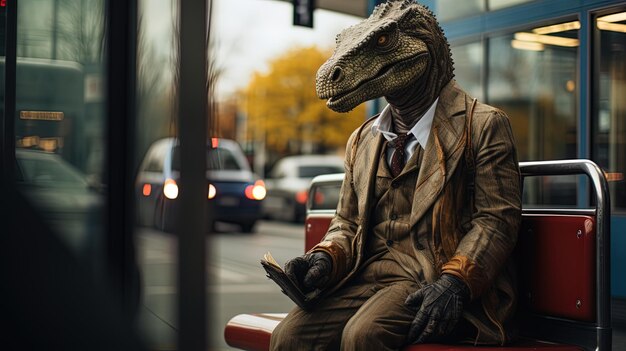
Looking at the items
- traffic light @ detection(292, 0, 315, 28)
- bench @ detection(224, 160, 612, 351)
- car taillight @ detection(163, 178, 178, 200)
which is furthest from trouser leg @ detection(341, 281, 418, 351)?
traffic light @ detection(292, 0, 315, 28)

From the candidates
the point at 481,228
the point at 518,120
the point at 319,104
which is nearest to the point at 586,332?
the point at 481,228

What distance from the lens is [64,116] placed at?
1.90 metres

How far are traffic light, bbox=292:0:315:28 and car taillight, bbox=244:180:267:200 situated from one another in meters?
8.04

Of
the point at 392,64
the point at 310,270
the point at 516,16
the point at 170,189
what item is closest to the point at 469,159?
the point at 392,64

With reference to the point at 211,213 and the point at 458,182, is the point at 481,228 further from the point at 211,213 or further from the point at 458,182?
the point at 211,213

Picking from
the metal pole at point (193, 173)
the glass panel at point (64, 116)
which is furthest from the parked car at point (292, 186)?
the metal pole at point (193, 173)

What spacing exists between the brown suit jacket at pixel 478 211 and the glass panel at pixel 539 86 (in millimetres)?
4522

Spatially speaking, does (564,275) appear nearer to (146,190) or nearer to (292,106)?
(146,190)

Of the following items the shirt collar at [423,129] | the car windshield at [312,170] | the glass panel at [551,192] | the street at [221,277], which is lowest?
the street at [221,277]

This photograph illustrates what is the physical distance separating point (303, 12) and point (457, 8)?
451cm

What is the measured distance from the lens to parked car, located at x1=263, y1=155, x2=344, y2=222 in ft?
82.7

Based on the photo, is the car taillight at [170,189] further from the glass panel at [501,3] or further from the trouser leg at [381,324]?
the glass panel at [501,3]

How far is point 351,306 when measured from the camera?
10.5 feet

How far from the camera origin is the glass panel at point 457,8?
826 centimetres
